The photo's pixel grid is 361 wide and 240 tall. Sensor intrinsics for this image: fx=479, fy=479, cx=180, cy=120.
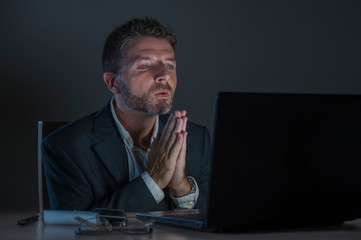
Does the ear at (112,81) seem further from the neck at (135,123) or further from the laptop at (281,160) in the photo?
the laptop at (281,160)

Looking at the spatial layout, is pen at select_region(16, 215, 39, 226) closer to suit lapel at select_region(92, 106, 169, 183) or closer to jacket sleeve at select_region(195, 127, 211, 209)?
suit lapel at select_region(92, 106, 169, 183)

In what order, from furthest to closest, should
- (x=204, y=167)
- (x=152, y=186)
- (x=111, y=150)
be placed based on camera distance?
(x=204, y=167), (x=111, y=150), (x=152, y=186)

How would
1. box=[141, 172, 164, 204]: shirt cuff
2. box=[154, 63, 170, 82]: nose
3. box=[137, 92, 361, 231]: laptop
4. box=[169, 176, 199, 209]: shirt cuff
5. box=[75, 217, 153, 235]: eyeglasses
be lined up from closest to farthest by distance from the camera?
box=[137, 92, 361, 231]: laptop < box=[75, 217, 153, 235]: eyeglasses < box=[141, 172, 164, 204]: shirt cuff < box=[169, 176, 199, 209]: shirt cuff < box=[154, 63, 170, 82]: nose

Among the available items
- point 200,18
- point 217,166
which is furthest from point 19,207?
point 217,166

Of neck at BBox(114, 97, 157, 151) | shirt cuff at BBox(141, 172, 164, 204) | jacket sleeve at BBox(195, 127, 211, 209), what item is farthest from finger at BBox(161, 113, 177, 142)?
jacket sleeve at BBox(195, 127, 211, 209)

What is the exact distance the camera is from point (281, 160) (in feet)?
3.57

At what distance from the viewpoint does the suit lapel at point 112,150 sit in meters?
1.90

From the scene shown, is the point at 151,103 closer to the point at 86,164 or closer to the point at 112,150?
the point at 112,150

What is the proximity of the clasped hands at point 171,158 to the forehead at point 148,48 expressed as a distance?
1.12 ft

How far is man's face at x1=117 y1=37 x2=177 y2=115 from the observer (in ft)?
6.43

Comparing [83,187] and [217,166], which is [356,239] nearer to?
[217,166]

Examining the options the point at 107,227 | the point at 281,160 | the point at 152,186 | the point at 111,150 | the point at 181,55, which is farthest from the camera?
the point at 181,55

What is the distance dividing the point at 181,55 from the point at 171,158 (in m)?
1.82

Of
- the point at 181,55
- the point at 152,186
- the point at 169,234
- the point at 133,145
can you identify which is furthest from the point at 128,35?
the point at 181,55
